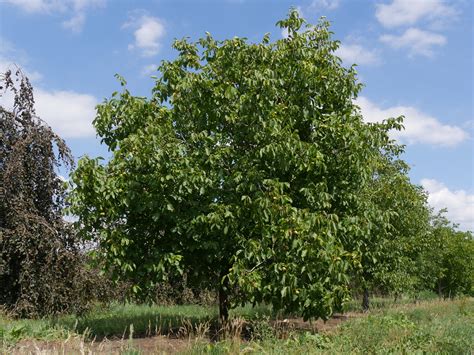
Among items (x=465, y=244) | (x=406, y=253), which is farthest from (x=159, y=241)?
(x=465, y=244)

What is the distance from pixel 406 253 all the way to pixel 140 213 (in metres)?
13.7

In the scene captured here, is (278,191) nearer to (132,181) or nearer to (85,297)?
(132,181)

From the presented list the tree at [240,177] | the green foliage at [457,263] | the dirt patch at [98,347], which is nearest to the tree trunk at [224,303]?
the tree at [240,177]

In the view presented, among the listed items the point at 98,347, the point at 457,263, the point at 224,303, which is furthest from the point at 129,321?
the point at 457,263

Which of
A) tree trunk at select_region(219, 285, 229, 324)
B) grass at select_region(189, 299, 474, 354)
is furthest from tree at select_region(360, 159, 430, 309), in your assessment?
tree trunk at select_region(219, 285, 229, 324)

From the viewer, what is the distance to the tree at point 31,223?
505 inches

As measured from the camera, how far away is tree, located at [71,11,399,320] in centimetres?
833

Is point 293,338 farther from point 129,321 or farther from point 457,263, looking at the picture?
point 457,263

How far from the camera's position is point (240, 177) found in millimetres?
8508

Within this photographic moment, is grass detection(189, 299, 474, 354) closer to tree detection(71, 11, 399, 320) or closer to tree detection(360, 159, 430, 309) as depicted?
tree detection(71, 11, 399, 320)

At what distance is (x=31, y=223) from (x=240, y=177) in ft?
24.3

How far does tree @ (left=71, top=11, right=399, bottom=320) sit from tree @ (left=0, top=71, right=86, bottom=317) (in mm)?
4102

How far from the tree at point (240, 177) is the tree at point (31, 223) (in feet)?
13.5

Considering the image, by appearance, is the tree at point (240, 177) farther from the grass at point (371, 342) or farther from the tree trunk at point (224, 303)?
the grass at point (371, 342)
